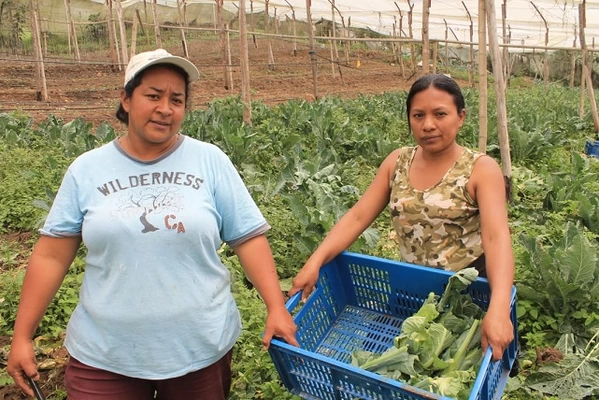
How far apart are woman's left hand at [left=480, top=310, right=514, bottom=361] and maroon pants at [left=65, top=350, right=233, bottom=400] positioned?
3.32ft

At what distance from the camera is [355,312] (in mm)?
2865

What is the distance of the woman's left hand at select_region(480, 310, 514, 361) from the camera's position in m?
1.92

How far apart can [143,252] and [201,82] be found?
17446mm

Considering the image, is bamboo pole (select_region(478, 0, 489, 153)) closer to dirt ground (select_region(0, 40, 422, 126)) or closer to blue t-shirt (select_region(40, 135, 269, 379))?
blue t-shirt (select_region(40, 135, 269, 379))

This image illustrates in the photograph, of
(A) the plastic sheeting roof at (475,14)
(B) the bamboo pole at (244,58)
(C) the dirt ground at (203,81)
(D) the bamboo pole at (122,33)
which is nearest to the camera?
(B) the bamboo pole at (244,58)

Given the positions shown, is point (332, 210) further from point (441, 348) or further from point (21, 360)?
point (21, 360)

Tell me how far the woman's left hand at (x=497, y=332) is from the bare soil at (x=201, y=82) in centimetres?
406

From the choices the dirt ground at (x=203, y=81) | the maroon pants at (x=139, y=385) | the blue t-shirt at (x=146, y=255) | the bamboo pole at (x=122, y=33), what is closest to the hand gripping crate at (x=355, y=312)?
the maroon pants at (x=139, y=385)

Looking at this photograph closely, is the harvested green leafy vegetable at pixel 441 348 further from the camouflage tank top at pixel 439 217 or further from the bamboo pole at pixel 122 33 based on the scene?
the bamboo pole at pixel 122 33

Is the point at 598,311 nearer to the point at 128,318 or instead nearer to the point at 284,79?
the point at 128,318

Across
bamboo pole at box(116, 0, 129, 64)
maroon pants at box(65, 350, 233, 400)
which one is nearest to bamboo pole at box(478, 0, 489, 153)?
maroon pants at box(65, 350, 233, 400)

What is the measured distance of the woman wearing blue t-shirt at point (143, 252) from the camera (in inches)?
72.0

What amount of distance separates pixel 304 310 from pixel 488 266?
0.86 metres

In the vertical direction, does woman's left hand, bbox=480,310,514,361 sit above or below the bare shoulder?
below
